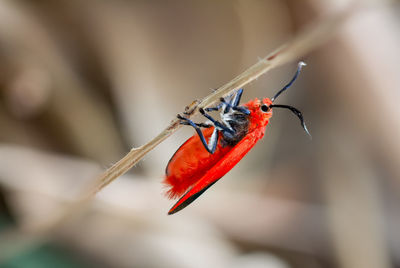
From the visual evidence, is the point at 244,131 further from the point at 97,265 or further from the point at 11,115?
the point at 11,115

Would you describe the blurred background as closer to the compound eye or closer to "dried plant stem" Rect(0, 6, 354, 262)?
the compound eye

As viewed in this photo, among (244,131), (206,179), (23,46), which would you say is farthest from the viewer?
(23,46)

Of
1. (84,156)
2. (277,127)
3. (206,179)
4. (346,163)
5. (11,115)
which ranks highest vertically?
(11,115)

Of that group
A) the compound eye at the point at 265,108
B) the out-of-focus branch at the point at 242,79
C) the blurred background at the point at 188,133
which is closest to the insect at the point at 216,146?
the compound eye at the point at 265,108

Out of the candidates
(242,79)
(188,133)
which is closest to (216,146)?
(242,79)

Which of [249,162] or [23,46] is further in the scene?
[249,162]

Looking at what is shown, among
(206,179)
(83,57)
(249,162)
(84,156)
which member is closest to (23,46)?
(83,57)
